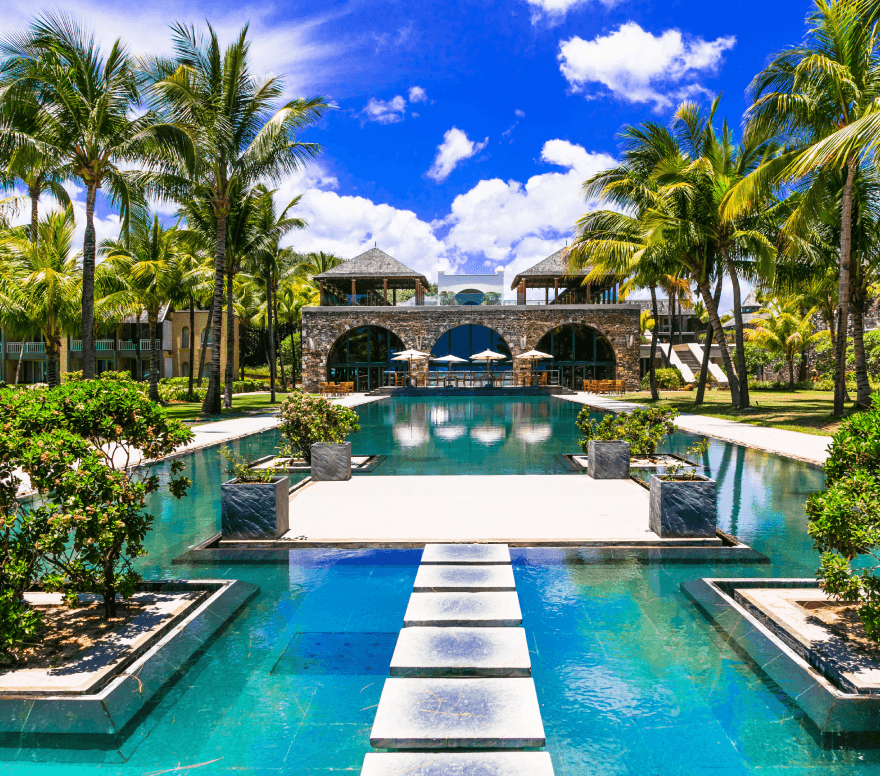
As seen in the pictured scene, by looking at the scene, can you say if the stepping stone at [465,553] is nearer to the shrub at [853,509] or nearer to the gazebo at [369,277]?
the shrub at [853,509]

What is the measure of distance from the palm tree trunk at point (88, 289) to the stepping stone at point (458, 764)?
47.8 ft

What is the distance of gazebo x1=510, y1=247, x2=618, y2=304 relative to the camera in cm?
3384

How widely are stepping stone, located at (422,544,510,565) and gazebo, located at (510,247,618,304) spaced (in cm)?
2940

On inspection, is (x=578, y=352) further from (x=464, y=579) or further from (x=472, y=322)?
(x=464, y=579)

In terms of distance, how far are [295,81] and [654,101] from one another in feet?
56.3

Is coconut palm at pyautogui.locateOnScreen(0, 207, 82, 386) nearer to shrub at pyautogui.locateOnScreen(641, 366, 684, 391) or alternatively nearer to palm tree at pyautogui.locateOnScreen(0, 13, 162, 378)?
palm tree at pyautogui.locateOnScreen(0, 13, 162, 378)

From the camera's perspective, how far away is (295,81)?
17984mm

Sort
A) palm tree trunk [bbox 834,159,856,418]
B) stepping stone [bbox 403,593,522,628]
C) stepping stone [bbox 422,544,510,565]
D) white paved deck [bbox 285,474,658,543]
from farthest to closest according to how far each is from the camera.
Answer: palm tree trunk [bbox 834,159,856,418] < white paved deck [bbox 285,474,658,543] < stepping stone [bbox 422,544,510,565] < stepping stone [bbox 403,593,522,628]

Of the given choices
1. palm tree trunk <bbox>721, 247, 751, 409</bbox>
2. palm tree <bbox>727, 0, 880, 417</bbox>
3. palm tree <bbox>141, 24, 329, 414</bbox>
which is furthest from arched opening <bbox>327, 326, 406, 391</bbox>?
palm tree <bbox>727, 0, 880, 417</bbox>

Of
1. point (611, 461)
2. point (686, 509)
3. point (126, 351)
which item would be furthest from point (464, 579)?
point (126, 351)

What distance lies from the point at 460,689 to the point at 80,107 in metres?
16.3

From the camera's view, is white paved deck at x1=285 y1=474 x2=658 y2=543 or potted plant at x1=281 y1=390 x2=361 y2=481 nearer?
white paved deck at x1=285 y1=474 x2=658 y2=543

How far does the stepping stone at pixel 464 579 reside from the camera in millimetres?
4398

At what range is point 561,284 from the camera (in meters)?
36.1
